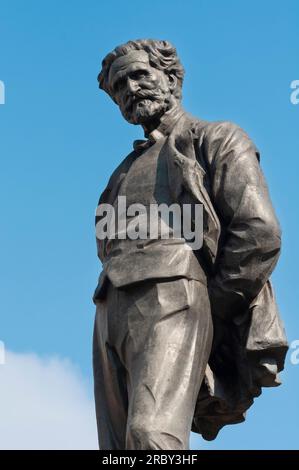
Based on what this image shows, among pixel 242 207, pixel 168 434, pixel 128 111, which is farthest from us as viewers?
pixel 128 111

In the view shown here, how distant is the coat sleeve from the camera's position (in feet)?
39.9

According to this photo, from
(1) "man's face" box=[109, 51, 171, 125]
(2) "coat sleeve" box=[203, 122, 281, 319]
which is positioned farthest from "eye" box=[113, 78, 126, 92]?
(2) "coat sleeve" box=[203, 122, 281, 319]

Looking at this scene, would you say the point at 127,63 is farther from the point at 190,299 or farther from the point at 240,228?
the point at 190,299

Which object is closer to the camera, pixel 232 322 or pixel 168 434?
pixel 168 434

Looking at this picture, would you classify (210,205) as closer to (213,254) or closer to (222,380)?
(213,254)

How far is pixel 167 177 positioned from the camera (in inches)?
498

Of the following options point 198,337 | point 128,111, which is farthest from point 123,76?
point 198,337

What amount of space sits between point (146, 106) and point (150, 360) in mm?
2230

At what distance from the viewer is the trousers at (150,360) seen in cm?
1156

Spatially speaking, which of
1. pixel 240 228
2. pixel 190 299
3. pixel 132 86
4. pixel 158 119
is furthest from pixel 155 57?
pixel 190 299

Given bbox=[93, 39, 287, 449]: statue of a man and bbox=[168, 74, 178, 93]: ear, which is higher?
bbox=[168, 74, 178, 93]: ear

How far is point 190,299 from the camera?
12.0 meters

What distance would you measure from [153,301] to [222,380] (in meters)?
0.93

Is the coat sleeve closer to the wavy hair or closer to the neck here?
the neck
